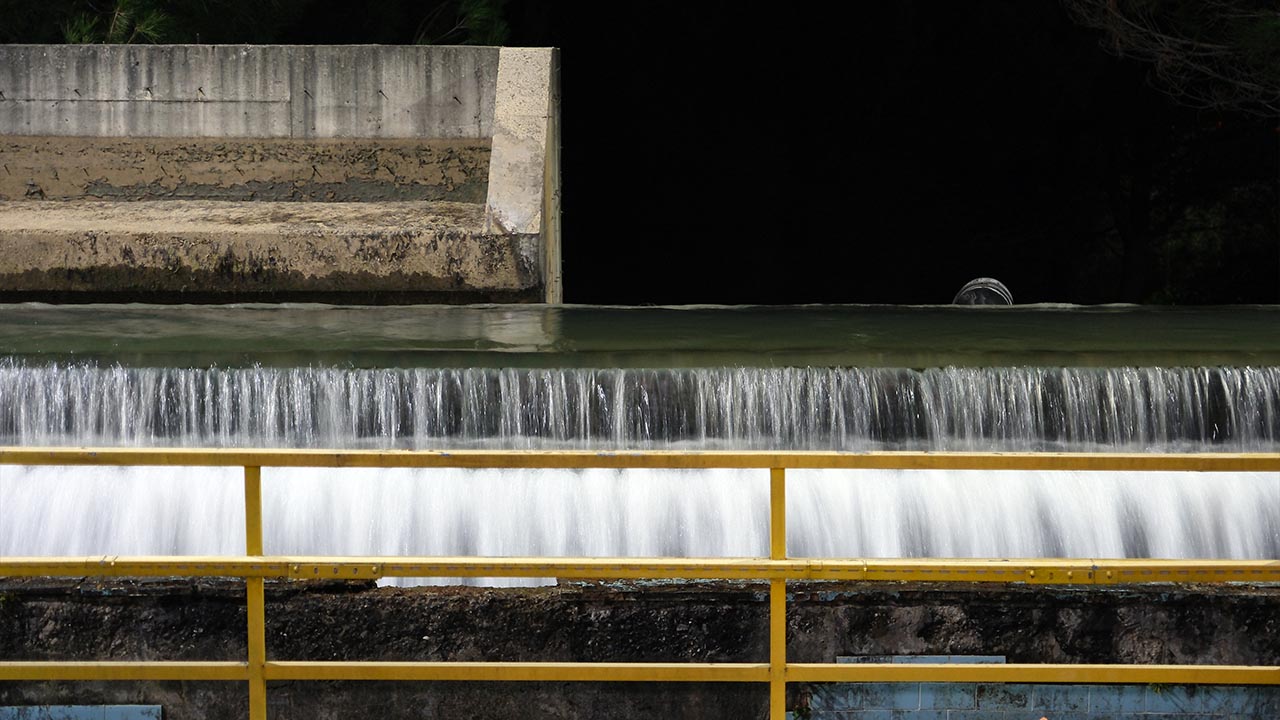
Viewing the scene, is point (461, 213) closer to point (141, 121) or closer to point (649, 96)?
point (141, 121)

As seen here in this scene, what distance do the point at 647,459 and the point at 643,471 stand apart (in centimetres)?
265

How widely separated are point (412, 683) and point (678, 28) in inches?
904

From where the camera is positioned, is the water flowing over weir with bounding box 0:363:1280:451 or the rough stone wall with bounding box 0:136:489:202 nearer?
the water flowing over weir with bounding box 0:363:1280:451

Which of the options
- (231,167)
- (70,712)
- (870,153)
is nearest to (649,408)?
(70,712)

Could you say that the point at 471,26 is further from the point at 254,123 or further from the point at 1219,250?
the point at 1219,250

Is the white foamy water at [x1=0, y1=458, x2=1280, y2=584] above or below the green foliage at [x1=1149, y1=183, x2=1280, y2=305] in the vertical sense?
below

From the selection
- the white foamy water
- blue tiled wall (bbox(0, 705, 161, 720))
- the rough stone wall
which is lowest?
blue tiled wall (bbox(0, 705, 161, 720))

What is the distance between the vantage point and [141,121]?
47.5 ft

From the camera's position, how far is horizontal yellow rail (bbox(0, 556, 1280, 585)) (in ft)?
14.1

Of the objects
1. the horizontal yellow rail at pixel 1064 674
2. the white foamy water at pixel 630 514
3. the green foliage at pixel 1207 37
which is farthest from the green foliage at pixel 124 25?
the horizontal yellow rail at pixel 1064 674

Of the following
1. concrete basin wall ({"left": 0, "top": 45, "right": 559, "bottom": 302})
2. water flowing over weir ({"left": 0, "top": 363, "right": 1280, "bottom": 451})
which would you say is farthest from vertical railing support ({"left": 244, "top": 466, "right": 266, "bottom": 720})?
concrete basin wall ({"left": 0, "top": 45, "right": 559, "bottom": 302})

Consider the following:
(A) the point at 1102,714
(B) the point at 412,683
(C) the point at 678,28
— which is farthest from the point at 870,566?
(C) the point at 678,28

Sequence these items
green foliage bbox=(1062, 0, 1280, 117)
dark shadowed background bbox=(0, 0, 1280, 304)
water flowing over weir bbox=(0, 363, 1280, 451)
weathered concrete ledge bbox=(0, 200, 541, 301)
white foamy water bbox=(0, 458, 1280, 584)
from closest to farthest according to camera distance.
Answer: white foamy water bbox=(0, 458, 1280, 584)
water flowing over weir bbox=(0, 363, 1280, 451)
weathered concrete ledge bbox=(0, 200, 541, 301)
green foliage bbox=(1062, 0, 1280, 117)
dark shadowed background bbox=(0, 0, 1280, 304)

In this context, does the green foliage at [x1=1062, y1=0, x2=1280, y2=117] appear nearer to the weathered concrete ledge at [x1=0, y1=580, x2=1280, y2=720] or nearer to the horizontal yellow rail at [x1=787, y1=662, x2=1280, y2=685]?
the weathered concrete ledge at [x1=0, y1=580, x2=1280, y2=720]
